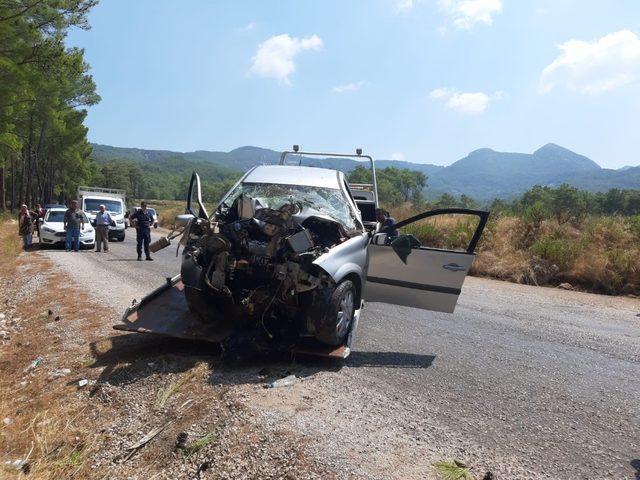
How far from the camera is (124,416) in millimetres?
4070

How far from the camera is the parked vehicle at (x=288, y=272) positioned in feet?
15.5

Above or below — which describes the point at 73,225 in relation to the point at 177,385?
above

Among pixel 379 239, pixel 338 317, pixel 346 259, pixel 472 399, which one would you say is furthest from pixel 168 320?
pixel 472 399

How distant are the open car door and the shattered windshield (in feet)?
1.57

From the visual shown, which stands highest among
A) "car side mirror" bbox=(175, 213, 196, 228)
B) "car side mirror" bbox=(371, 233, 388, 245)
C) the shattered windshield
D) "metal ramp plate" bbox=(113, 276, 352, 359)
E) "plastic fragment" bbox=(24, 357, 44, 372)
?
the shattered windshield

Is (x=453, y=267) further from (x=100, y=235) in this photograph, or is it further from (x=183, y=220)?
(x=100, y=235)

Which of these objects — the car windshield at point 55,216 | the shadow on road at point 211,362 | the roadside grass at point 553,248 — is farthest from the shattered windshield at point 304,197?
the car windshield at point 55,216

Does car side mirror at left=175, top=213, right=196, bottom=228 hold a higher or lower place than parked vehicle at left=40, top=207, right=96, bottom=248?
higher

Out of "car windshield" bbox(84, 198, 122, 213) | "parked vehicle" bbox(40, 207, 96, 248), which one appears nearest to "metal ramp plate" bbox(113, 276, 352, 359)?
"parked vehicle" bbox(40, 207, 96, 248)

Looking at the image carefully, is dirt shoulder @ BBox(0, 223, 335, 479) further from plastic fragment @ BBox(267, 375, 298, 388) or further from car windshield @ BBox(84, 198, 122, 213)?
car windshield @ BBox(84, 198, 122, 213)

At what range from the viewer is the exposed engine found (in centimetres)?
468

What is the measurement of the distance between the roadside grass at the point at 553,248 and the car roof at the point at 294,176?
844cm

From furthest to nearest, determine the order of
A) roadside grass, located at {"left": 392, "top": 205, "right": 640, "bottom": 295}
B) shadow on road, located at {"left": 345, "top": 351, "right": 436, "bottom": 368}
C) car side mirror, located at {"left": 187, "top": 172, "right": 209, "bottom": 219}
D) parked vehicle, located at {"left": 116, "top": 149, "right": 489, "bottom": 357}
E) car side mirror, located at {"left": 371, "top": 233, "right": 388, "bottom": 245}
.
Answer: roadside grass, located at {"left": 392, "top": 205, "right": 640, "bottom": 295}
car side mirror, located at {"left": 371, "top": 233, "right": 388, "bottom": 245}
car side mirror, located at {"left": 187, "top": 172, "right": 209, "bottom": 219}
shadow on road, located at {"left": 345, "top": 351, "right": 436, "bottom": 368}
parked vehicle, located at {"left": 116, "top": 149, "right": 489, "bottom": 357}

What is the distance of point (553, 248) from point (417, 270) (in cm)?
915
